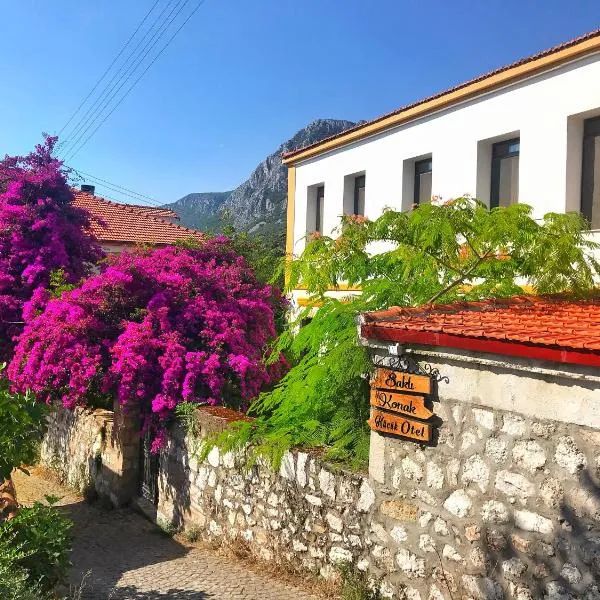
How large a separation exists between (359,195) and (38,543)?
9925 millimetres

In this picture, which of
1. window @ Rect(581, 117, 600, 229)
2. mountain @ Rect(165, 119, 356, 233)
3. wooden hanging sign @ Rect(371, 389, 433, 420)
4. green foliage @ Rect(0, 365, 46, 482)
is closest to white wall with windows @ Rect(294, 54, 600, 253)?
window @ Rect(581, 117, 600, 229)

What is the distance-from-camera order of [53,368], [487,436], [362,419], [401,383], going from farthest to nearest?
[53,368]
[362,419]
[401,383]
[487,436]

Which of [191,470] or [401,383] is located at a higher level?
[401,383]

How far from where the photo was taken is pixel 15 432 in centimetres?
598

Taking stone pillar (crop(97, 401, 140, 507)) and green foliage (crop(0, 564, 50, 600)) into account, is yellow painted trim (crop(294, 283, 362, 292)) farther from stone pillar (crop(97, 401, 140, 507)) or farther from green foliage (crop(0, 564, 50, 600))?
green foliage (crop(0, 564, 50, 600))

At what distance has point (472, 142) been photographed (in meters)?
10.4

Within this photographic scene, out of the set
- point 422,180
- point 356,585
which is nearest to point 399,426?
point 356,585

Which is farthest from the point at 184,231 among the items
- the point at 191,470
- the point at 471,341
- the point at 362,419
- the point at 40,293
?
the point at 471,341

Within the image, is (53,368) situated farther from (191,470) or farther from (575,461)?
(575,461)

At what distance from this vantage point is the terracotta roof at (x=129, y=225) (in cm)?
2220

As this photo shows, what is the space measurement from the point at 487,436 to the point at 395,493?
1035mm

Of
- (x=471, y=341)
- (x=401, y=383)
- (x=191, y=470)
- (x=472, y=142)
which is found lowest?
(x=191, y=470)

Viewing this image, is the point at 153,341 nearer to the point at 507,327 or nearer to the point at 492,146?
the point at 507,327

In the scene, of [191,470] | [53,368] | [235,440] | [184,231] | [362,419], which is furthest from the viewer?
[184,231]
